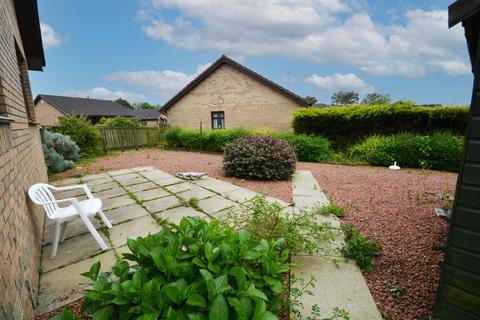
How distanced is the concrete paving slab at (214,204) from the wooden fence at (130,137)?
9354mm

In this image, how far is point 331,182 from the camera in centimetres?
568

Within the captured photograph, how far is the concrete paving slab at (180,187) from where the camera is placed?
15.6 feet

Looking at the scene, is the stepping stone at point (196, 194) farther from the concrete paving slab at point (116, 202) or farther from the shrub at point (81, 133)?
the shrub at point (81, 133)

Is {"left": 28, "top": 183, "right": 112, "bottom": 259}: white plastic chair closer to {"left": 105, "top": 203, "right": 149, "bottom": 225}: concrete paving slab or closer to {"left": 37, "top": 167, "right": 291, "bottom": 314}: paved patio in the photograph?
{"left": 37, "top": 167, "right": 291, "bottom": 314}: paved patio

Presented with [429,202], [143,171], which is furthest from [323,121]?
[143,171]

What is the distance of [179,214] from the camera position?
11.8ft

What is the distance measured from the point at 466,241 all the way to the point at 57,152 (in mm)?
9815

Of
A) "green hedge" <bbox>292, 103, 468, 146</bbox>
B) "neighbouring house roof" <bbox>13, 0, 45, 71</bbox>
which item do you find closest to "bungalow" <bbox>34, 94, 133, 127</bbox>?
"neighbouring house roof" <bbox>13, 0, 45, 71</bbox>

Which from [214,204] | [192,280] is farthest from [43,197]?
[192,280]

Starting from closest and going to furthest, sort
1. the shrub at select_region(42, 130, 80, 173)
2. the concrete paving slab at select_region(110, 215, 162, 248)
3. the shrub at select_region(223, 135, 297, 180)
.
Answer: the concrete paving slab at select_region(110, 215, 162, 248)
the shrub at select_region(223, 135, 297, 180)
the shrub at select_region(42, 130, 80, 173)

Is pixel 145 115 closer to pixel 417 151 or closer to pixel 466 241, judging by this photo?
pixel 417 151

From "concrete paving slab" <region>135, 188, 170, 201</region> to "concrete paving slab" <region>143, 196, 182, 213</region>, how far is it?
0.20 m

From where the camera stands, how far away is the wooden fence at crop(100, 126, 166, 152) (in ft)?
37.6

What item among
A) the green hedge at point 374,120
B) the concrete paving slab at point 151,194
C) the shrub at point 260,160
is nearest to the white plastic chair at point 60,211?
the concrete paving slab at point 151,194
